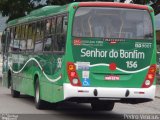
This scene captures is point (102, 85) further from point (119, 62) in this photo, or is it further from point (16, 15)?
point (16, 15)

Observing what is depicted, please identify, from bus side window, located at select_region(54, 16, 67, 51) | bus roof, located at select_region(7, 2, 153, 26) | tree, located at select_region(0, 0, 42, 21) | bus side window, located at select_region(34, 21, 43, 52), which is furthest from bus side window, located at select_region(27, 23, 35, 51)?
tree, located at select_region(0, 0, 42, 21)

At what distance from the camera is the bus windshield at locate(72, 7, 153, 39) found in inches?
555

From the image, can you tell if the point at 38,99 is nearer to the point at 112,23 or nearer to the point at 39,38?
the point at 39,38

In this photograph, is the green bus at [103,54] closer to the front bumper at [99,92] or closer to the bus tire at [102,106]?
the front bumper at [99,92]

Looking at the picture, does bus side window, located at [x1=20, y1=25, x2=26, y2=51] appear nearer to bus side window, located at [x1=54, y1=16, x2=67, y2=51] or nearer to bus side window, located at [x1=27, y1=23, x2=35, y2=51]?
bus side window, located at [x1=27, y1=23, x2=35, y2=51]

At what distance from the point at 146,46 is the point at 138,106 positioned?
17.5ft

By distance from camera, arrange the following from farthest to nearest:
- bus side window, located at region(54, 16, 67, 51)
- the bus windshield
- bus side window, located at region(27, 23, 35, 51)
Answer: bus side window, located at region(27, 23, 35, 51) < bus side window, located at region(54, 16, 67, 51) < the bus windshield

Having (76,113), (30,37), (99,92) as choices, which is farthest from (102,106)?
(30,37)

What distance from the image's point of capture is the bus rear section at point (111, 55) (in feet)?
45.2

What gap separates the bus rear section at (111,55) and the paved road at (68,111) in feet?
3.67

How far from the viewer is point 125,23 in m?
14.4

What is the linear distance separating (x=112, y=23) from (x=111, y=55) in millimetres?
830

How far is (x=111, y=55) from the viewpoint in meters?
14.0

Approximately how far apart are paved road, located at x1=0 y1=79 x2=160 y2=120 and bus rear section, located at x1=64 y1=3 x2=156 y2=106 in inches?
44.0
